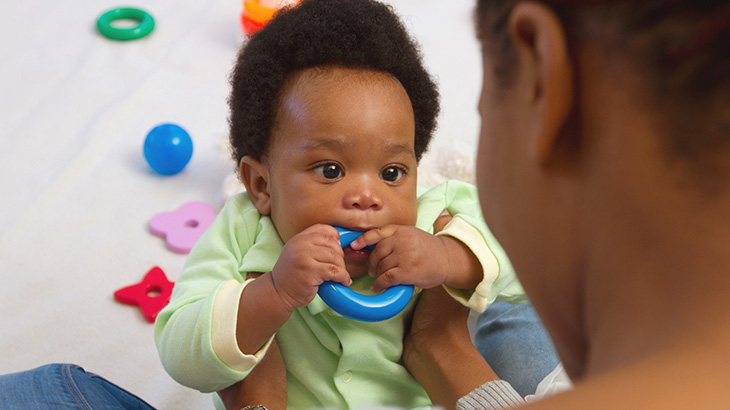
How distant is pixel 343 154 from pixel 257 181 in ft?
0.52

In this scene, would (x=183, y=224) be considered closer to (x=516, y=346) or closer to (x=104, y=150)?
(x=104, y=150)

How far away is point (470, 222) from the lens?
1022mm

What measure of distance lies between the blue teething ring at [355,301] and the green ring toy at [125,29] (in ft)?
4.27

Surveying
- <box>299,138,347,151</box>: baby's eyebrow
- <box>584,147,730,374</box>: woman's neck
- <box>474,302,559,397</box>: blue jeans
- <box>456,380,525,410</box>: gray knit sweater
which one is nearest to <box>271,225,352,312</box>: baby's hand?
<box>299,138,347,151</box>: baby's eyebrow

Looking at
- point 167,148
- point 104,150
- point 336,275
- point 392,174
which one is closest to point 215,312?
point 336,275

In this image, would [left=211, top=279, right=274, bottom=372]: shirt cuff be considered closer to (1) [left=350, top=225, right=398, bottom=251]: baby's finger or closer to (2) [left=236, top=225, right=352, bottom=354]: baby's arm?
(2) [left=236, top=225, right=352, bottom=354]: baby's arm

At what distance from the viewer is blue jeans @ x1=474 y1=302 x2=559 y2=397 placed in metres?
1.11

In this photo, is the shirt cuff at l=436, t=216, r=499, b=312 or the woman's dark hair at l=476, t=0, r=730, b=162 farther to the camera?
the shirt cuff at l=436, t=216, r=499, b=312

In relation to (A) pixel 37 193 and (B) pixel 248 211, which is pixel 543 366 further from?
(A) pixel 37 193

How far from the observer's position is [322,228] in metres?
0.89

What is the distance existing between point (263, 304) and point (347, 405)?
193 mm

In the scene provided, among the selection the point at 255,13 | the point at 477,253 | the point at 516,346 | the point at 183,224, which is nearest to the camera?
the point at 477,253

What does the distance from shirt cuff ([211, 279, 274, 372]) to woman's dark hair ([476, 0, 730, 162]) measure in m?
0.59

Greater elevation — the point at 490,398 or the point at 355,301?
the point at 355,301
